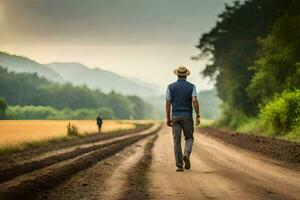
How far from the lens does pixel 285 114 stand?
32750mm

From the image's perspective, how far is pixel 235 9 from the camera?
57.3 m

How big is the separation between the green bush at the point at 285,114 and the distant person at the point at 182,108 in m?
18.4

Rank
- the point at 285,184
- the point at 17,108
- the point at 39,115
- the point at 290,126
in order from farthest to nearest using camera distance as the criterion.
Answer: the point at 39,115 < the point at 17,108 < the point at 290,126 < the point at 285,184

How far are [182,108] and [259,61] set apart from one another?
2802 cm

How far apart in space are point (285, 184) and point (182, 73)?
456 centimetres

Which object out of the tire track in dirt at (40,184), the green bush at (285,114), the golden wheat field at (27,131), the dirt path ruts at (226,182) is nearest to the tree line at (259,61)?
the green bush at (285,114)

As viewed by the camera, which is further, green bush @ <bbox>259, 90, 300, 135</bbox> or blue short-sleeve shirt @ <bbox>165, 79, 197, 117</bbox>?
green bush @ <bbox>259, 90, 300, 135</bbox>

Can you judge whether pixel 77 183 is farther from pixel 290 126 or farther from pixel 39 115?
pixel 39 115

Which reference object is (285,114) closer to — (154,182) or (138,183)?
(154,182)

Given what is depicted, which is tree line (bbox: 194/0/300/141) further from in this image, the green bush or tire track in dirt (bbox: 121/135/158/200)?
tire track in dirt (bbox: 121/135/158/200)

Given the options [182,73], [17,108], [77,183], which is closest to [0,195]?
[77,183]

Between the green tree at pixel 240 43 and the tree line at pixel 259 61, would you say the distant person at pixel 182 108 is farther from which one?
the green tree at pixel 240 43

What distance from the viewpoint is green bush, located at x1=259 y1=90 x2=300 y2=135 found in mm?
31609

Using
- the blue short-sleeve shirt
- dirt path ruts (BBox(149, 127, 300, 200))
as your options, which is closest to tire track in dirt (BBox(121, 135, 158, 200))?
dirt path ruts (BBox(149, 127, 300, 200))
